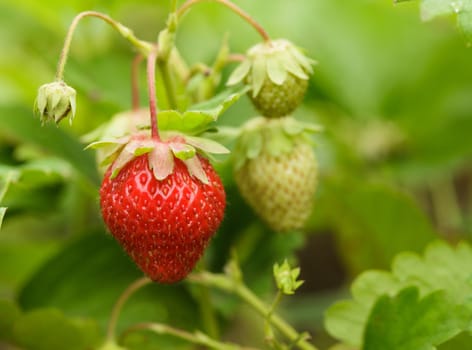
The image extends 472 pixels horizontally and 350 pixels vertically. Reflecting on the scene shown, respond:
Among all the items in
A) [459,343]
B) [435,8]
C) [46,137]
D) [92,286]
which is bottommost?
[92,286]

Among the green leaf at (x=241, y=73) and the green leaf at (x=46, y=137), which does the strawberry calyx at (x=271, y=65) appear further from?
the green leaf at (x=46, y=137)

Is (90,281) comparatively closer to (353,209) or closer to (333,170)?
(353,209)

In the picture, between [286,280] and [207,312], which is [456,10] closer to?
[286,280]

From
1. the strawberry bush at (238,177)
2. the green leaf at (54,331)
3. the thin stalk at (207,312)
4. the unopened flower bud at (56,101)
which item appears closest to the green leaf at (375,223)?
the strawberry bush at (238,177)

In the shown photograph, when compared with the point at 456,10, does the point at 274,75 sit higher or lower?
lower

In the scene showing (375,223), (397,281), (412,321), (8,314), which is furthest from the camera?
(375,223)

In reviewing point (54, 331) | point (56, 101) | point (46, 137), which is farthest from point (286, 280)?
point (46, 137)
